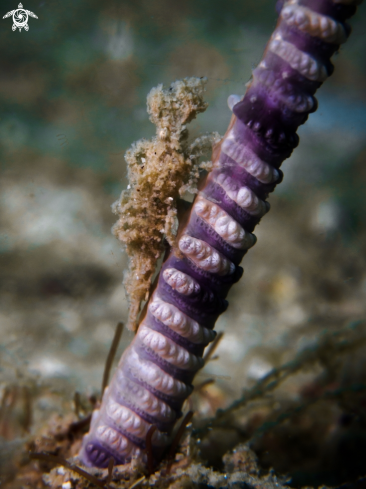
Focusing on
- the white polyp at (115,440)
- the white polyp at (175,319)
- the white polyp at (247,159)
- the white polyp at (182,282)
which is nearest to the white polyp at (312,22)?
the white polyp at (247,159)

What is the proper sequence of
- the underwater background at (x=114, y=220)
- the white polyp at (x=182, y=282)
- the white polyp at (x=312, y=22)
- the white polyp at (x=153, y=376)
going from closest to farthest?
the white polyp at (x=312, y=22), the white polyp at (x=182, y=282), the white polyp at (x=153, y=376), the underwater background at (x=114, y=220)

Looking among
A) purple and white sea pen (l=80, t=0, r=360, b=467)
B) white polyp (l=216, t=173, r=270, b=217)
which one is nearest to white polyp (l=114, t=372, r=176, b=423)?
purple and white sea pen (l=80, t=0, r=360, b=467)

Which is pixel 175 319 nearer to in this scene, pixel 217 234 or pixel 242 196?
pixel 217 234

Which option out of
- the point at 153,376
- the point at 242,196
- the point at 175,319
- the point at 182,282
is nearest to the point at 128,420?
the point at 153,376

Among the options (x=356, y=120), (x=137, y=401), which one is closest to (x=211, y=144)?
(x=137, y=401)

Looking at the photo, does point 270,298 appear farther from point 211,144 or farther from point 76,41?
point 76,41

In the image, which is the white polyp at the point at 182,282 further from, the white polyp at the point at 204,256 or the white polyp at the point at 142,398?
the white polyp at the point at 142,398
